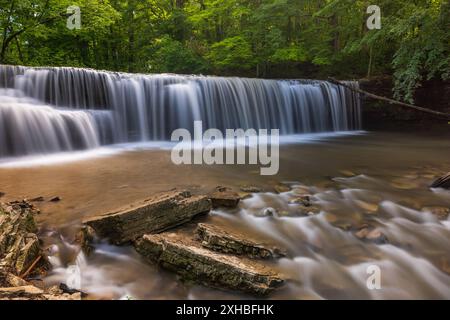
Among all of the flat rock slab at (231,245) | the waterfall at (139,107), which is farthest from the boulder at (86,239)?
the waterfall at (139,107)

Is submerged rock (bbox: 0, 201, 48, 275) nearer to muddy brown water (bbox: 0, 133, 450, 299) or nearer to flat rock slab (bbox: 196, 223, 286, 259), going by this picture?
muddy brown water (bbox: 0, 133, 450, 299)

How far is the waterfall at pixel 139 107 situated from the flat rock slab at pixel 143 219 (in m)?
6.12

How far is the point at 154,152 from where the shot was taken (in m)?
8.41

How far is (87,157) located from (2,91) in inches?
138

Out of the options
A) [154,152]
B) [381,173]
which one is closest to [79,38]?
[154,152]

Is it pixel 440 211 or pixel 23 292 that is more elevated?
pixel 23 292

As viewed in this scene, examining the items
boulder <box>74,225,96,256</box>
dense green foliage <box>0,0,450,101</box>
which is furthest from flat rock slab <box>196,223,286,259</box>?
dense green foliage <box>0,0,450,101</box>

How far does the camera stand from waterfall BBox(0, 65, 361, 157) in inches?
317

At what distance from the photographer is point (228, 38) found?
17453 mm

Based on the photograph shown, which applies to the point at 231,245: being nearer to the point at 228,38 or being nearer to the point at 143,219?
the point at 143,219

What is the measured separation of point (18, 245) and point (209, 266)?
1554 mm

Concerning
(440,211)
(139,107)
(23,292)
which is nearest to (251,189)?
(440,211)
